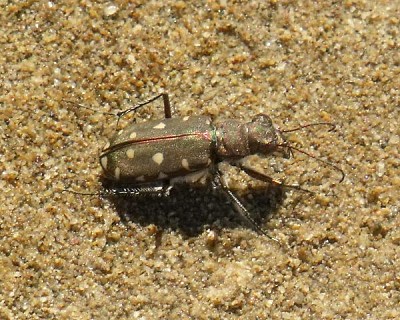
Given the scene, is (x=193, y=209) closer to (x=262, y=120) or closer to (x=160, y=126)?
(x=160, y=126)

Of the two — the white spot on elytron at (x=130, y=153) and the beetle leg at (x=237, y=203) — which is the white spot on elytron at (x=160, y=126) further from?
the beetle leg at (x=237, y=203)

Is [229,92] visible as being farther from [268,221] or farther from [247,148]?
[268,221]

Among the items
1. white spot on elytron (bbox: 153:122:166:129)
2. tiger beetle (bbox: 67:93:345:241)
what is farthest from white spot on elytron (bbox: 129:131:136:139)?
white spot on elytron (bbox: 153:122:166:129)

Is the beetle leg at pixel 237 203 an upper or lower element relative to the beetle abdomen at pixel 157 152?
lower

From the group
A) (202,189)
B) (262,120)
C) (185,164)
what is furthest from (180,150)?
(262,120)

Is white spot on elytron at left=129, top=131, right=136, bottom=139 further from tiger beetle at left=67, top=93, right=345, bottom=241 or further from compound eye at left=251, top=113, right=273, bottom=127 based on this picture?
compound eye at left=251, top=113, right=273, bottom=127

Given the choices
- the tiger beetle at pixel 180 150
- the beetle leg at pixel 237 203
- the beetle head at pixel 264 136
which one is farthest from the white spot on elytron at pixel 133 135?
the beetle head at pixel 264 136

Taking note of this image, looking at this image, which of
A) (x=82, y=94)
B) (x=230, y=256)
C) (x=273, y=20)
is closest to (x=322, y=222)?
(x=230, y=256)
